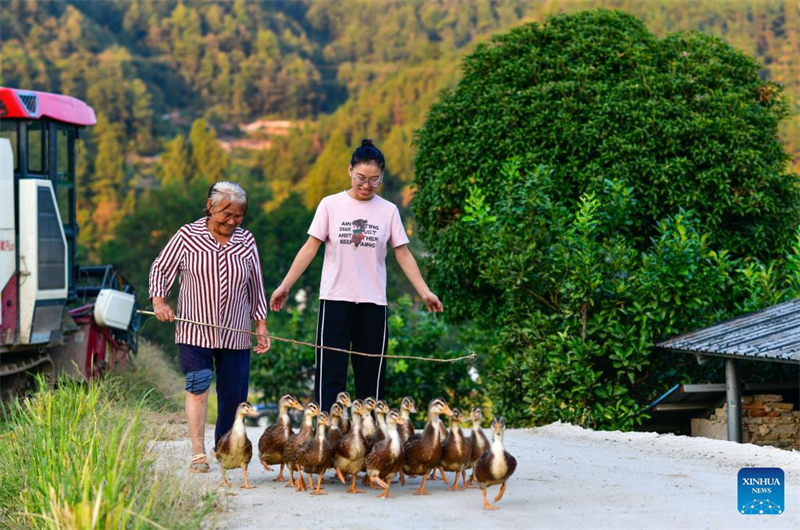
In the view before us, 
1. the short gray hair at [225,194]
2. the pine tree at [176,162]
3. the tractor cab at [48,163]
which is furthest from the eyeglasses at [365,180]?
the pine tree at [176,162]

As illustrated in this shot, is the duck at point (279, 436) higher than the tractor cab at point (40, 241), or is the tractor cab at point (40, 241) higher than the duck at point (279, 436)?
the tractor cab at point (40, 241)

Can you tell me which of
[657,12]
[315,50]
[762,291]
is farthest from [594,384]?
[315,50]

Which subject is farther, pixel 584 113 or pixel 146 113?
pixel 146 113

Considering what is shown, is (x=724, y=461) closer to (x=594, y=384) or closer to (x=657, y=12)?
Result: (x=594, y=384)

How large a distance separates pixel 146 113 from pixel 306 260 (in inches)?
2907

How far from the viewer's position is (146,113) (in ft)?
263

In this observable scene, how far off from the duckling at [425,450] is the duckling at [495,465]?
42 centimetres

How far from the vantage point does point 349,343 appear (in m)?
8.80

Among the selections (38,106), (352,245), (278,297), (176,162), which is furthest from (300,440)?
(176,162)

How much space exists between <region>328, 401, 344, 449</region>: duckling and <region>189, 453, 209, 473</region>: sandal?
3.30 ft

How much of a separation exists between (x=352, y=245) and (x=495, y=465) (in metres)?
2.01

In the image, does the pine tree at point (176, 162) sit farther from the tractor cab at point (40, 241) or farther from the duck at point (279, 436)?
the duck at point (279, 436)

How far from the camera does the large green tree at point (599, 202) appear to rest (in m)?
13.4

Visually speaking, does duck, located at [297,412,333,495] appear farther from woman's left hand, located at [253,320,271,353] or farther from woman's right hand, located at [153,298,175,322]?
woman's right hand, located at [153,298,175,322]
